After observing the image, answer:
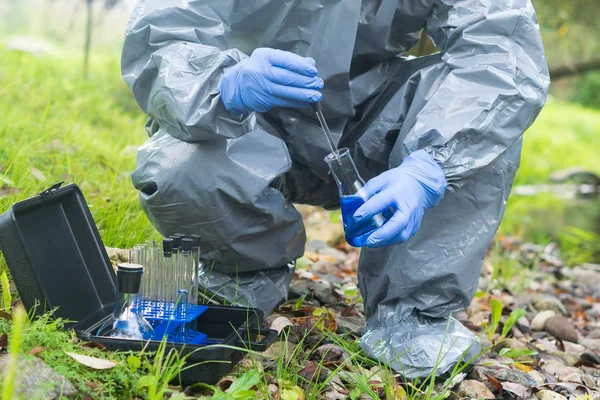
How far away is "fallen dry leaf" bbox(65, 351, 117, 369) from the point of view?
1.33 m

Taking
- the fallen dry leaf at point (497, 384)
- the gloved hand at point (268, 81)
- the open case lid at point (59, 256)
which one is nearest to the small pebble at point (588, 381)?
the fallen dry leaf at point (497, 384)

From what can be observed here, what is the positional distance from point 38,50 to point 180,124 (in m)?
4.02

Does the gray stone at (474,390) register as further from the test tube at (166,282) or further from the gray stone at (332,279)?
the gray stone at (332,279)

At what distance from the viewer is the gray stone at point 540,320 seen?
252 cm

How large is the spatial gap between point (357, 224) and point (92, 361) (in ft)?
2.18

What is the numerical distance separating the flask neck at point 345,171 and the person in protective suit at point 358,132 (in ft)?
0.40

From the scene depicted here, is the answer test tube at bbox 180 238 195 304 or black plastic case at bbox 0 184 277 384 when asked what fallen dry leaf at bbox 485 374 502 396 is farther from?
test tube at bbox 180 238 195 304

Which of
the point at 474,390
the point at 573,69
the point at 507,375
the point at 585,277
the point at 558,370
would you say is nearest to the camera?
the point at 474,390

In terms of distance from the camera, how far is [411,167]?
1.65 metres

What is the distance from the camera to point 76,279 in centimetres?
166

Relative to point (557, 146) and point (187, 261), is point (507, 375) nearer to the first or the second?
point (187, 261)

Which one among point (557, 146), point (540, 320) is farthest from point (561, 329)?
point (557, 146)

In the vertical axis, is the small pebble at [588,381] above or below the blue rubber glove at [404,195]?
below

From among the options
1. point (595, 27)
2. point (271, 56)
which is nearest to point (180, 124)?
point (271, 56)
